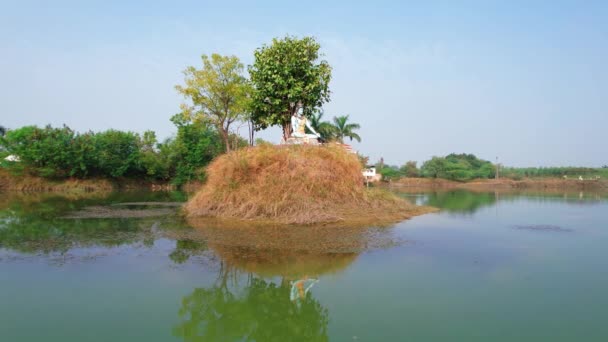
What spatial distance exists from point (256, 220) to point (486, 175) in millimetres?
50771

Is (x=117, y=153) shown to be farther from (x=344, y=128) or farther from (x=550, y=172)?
(x=550, y=172)

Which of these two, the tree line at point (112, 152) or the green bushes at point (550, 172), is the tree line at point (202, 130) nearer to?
the tree line at point (112, 152)

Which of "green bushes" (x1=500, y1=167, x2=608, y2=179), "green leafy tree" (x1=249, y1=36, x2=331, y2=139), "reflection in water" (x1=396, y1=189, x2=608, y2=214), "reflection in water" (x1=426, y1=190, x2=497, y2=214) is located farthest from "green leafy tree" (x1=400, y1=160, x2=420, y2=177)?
"green leafy tree" (x1=249, y1=36, x2=331, y2=139)

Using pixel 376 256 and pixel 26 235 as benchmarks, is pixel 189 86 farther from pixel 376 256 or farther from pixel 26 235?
pixel 376 256

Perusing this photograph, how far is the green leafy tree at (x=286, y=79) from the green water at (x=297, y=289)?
343 inches

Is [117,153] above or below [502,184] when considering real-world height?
above

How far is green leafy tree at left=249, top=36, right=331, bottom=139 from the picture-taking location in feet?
54.7

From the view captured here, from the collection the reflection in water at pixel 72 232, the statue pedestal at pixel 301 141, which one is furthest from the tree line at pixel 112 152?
the reflection in water at pixel 72 232

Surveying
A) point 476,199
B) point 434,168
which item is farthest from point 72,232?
point 434,168

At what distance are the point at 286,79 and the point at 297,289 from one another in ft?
42.1

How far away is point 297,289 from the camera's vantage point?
5.34 m

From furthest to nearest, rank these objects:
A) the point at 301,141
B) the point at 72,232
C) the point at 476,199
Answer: the point at 476,199, the point at 301,141, the point at 72,232

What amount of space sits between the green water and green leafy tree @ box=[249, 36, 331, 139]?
870 cm

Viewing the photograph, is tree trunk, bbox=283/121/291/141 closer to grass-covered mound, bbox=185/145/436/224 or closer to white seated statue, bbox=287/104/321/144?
white seated statue, bbox=287/104/321/144
